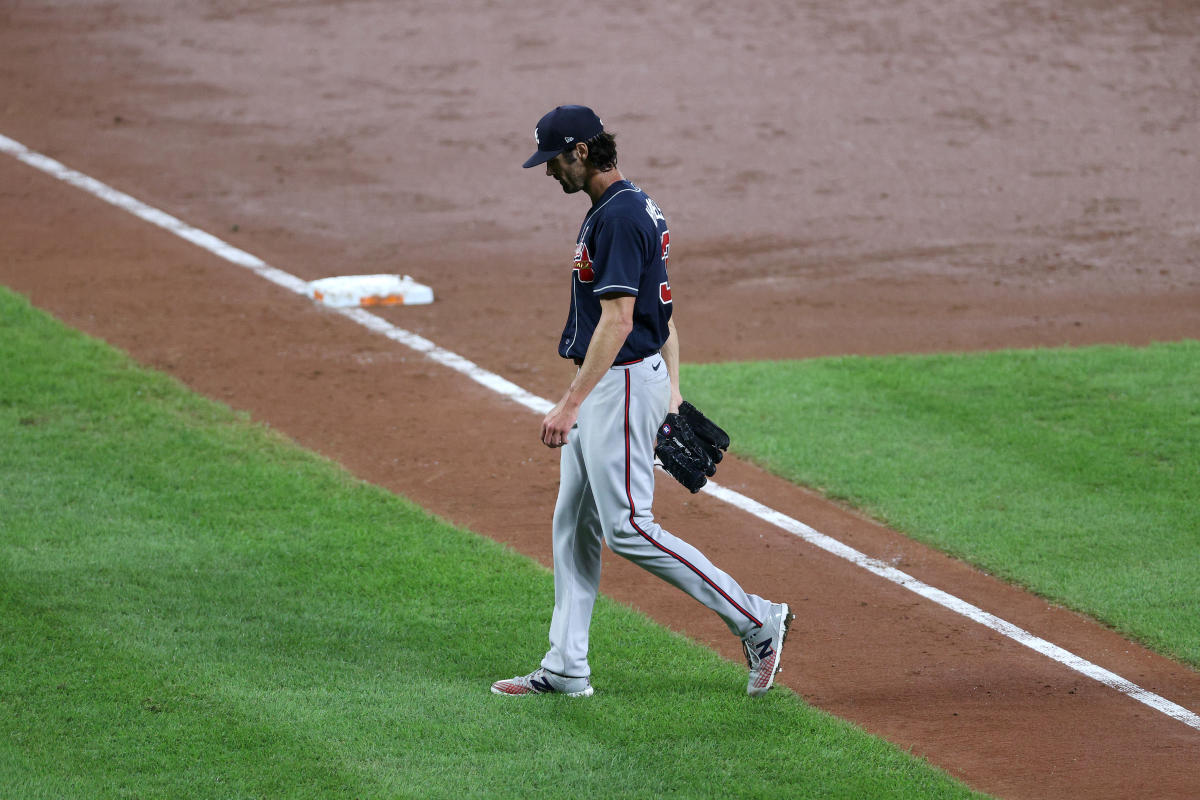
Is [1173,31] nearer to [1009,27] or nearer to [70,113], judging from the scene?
[1009,27]

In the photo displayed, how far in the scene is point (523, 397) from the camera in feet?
28.3

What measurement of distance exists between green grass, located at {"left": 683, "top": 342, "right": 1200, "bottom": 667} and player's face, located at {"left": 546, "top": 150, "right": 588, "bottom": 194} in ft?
8.95

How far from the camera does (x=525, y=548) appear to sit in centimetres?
658

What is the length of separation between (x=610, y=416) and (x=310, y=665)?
1.41m

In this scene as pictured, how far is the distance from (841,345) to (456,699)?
525 centimetres

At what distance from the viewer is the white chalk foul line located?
5426 mm

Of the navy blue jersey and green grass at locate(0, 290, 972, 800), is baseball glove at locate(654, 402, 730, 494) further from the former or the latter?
green grass at locate(0, 290, 972, 800)

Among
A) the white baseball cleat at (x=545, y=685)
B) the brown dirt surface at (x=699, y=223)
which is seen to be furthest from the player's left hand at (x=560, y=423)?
the brown dirt surface at (x=699, y=223)

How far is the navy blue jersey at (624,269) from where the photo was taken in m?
4.62

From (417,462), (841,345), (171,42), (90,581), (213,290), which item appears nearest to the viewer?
(90,581)

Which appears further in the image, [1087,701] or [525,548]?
[525,548]

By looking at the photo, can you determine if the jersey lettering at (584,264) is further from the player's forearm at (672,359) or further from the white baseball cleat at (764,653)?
the white baseball cleat at (764,653)

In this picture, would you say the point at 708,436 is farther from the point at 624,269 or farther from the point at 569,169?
the point at 569,169

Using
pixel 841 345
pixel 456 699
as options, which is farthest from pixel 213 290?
pixel 456 699
